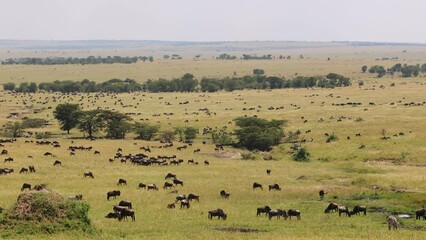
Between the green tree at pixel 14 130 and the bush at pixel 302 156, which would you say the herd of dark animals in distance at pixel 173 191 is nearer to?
the bush at pixel 302 156

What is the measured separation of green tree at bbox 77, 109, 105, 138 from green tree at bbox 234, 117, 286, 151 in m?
18.9

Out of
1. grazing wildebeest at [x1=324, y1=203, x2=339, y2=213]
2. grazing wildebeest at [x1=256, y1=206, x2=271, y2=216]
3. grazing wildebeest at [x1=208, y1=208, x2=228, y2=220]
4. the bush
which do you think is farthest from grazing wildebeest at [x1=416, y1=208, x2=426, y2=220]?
the bush

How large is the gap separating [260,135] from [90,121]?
23.2 metres

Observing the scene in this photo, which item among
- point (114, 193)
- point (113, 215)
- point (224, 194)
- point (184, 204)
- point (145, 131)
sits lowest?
point (145, 131)

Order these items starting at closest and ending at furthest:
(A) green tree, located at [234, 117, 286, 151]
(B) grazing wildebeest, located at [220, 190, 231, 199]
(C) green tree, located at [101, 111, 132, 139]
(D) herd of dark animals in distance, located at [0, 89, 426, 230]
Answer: (D) herd of dark animals in distance, located at [0, 89, 426, 230]
(B) grazing wildebeest, located at [220, 190, 231, 199]
(A) green tree, located at [234, 117, 286, 151]
(C) green tree, located at [101, 111, 132, 139]

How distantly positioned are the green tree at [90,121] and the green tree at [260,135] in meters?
18.9

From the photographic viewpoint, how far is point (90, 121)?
2884 inches

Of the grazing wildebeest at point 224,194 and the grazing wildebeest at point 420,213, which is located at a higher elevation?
the grazing wildebeest at point 420,213

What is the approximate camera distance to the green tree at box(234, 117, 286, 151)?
65.2m

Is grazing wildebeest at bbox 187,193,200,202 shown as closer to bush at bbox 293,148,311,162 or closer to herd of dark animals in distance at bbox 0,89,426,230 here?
herd of dark animals in distance at bbox 0,89,426,230

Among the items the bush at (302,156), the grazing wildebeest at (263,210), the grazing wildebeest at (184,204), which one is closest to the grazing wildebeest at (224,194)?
the grazing wildebeest at (184,204)

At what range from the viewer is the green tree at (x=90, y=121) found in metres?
72.6

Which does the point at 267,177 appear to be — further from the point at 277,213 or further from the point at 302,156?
the point at 277,213

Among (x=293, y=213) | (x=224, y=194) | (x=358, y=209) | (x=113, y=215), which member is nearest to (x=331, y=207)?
(x=358, y=209)
